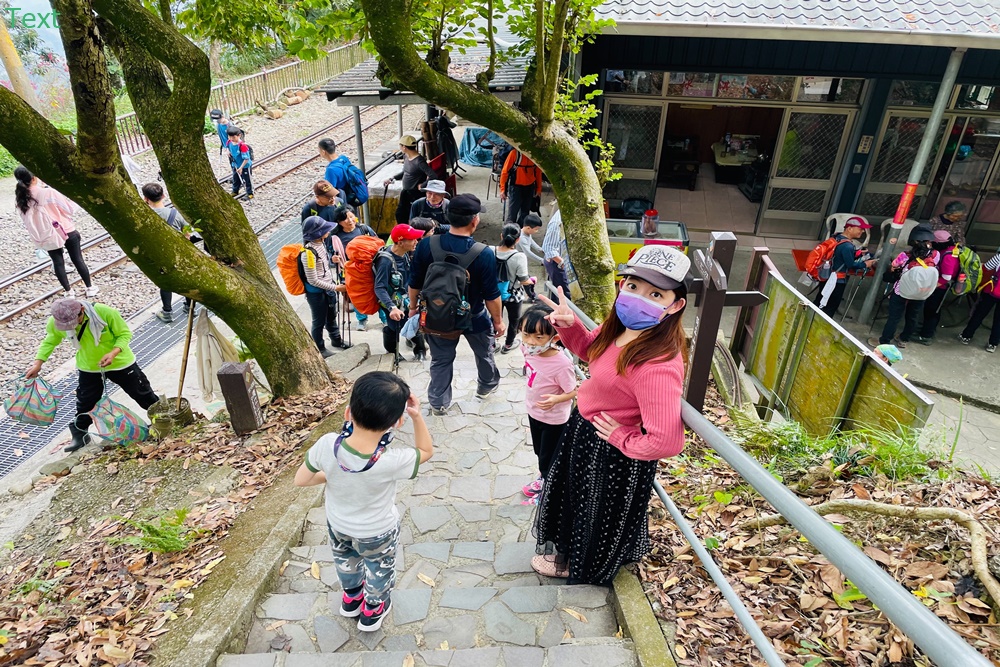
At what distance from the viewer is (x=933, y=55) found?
995 centimetres

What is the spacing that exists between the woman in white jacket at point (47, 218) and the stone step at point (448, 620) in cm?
781

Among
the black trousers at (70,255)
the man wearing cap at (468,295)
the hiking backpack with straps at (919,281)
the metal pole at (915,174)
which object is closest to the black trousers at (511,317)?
the man wearing cap at (468,295)

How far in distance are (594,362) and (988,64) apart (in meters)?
11.2

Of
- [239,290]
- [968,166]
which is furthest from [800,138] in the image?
[239,290]

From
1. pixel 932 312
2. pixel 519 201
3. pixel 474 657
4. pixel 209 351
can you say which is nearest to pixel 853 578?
pixel 474 657

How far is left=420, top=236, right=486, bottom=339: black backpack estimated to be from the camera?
188 inches

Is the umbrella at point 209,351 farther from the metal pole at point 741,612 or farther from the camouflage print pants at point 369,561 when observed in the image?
the metal pole at point 741,612

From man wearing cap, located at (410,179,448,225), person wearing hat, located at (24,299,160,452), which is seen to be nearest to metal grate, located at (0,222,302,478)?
person wearing hat, located at (24,299,160,452)

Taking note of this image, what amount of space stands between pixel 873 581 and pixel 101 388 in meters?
6.77

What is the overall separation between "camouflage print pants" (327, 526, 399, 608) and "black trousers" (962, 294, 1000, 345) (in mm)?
9144

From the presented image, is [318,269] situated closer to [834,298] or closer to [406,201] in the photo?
[406,201]

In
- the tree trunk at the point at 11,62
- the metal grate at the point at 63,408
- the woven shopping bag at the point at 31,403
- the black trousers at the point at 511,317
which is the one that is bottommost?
the metal grate at the point at 63,408

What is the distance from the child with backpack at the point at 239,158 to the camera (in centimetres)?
1365

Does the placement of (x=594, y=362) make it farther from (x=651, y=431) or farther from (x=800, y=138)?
(x=800, y=138)
